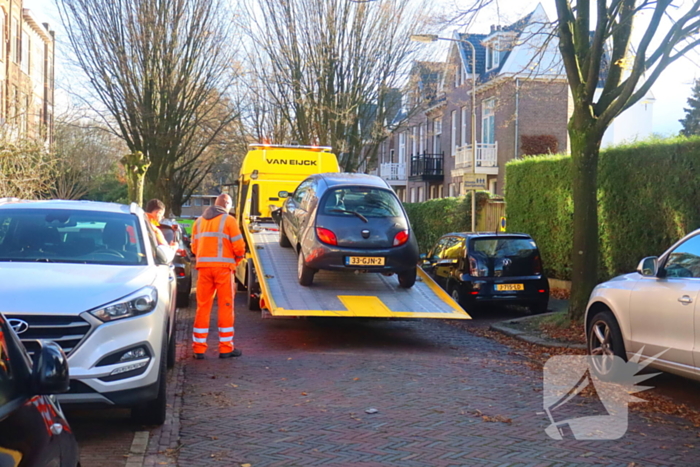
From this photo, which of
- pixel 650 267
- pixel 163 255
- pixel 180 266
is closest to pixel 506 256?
pixel 180 266

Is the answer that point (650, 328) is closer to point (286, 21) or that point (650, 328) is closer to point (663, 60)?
point (663, 60)

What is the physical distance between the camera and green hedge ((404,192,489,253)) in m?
24.6

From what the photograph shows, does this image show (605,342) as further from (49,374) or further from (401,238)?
(49,374)

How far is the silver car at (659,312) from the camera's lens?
22.6 feet

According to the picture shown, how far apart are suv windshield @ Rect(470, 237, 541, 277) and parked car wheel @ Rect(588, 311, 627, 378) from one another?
5.48m

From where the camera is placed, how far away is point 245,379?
27.6ft

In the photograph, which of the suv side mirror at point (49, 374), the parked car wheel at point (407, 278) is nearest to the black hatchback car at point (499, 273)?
the parked car wheel at point (407, 278)

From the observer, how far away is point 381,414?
6.87 m

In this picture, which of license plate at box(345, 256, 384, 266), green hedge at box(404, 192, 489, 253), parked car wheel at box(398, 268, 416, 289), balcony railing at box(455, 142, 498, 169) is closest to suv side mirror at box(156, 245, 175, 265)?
license plate at box(345, 256, 384, 266)

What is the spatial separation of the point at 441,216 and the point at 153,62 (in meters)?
13.4

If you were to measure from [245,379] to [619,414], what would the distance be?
372 centimetres

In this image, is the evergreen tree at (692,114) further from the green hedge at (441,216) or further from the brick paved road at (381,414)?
the brick paved road at (381,414)

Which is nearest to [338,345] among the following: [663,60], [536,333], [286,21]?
[536,333]

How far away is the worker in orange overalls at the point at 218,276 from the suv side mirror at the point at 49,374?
6.60m
